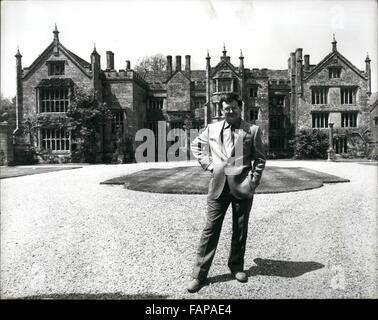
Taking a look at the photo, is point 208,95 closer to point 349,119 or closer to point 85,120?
point 85,120

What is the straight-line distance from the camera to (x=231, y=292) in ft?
12.6

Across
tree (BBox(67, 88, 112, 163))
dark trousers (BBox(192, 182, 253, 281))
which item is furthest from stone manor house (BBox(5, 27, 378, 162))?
dark trousers (BBox(192, 182, 253, 281))

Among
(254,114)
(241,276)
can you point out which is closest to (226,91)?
(254,114)

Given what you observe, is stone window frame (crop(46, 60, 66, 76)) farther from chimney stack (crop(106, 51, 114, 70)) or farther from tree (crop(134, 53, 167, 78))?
tree (crop(134, 53, 167, 78))

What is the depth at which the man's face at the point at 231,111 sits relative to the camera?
13.8 ft

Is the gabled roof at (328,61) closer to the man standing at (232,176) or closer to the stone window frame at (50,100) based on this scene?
the stone window frame at (50,100)

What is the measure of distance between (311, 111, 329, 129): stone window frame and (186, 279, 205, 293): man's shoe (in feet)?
105

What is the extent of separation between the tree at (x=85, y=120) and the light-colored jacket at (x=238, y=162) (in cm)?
2389

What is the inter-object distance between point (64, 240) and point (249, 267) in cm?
303

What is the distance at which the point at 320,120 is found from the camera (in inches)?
1316

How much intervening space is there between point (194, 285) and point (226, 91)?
30619 mm
